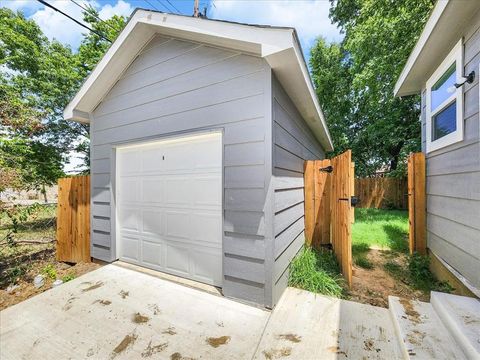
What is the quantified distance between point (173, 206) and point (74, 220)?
2.49 meters

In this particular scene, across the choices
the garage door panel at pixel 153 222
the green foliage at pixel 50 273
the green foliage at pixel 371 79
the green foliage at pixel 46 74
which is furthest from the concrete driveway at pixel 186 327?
the green foliage at pixel 46 74

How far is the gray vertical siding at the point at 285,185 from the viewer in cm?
245

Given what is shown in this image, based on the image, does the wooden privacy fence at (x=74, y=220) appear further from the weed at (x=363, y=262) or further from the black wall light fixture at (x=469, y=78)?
the black wall light fixture at (x=469, y=78)

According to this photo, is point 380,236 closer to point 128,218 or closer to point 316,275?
point 316,275

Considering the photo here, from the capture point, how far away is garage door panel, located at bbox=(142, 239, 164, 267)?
3.28 metres

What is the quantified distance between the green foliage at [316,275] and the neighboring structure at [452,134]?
1270 mm

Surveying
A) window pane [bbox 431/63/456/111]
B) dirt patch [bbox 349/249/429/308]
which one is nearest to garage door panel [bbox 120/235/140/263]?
dirt patch [bbox 349/249/429/308]

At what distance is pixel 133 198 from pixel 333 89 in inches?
534

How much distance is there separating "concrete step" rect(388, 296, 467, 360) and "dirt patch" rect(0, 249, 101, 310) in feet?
11.2

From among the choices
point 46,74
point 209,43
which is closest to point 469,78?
point 209,43

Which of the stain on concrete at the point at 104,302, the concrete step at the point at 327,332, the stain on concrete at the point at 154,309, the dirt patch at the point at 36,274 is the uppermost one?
the concrete step at the point at 327,332

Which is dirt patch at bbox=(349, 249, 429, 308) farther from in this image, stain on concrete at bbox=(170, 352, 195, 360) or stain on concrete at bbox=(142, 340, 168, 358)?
stain on concrete at bbox=(142, 340, 168, 358)

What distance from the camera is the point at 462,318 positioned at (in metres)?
1.72

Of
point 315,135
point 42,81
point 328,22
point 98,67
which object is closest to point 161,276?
point 98,67
